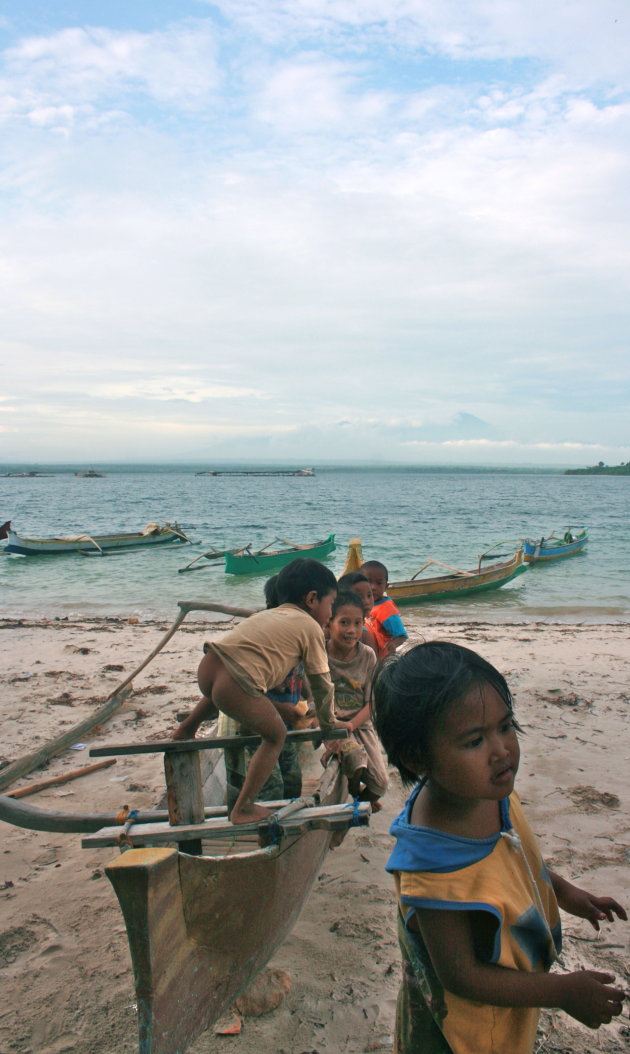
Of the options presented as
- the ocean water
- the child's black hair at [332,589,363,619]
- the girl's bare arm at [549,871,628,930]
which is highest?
the child's black hair at [332,589,363,619]

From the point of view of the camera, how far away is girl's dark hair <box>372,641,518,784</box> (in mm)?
1472

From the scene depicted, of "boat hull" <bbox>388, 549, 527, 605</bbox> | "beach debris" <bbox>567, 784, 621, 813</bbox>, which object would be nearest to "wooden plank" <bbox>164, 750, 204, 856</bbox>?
"beach debris" <bbox>567, 784, 621, 813</bbox>

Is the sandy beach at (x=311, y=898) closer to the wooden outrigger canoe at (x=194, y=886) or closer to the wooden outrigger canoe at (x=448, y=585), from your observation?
the wooden outrigger canoe at (x=194, y=886)

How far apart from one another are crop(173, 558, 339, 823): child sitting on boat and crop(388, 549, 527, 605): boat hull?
438 inches

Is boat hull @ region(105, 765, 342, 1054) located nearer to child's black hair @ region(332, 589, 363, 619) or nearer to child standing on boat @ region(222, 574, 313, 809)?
child standing on boat @ region(222, 574, 313, 809)

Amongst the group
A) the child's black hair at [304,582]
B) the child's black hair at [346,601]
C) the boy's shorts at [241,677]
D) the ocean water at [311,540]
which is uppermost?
the child's black hair at [304,582]

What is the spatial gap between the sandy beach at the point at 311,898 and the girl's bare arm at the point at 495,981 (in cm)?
159

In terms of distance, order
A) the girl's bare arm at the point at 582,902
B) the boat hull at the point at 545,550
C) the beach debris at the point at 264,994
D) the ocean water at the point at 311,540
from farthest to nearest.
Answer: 1. the boat hull at the point at 545,550
2. the ocean water at the point at 311,540
3. the beach debris at the point at 264,994
4. the girl's bare arm at the point at 582,902

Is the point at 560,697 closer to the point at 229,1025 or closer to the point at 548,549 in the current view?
the point at 229,1025

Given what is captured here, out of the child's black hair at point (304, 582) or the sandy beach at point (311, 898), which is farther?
the child's black hair at point (304, 582)

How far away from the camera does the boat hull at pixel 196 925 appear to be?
1.93 metres

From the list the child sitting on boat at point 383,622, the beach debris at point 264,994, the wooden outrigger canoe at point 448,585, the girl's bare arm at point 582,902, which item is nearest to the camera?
the girl's bare arm at point 582,902

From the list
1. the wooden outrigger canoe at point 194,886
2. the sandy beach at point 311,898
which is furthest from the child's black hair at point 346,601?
the sandy beach at point 311,898

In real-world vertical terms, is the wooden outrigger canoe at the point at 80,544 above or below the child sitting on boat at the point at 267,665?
below
